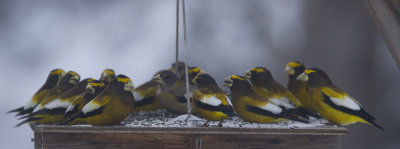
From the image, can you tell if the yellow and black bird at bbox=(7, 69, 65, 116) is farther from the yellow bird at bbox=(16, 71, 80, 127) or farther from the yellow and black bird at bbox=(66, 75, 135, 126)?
the yellow and black bird at bbox=(66, 75, 135, 126)

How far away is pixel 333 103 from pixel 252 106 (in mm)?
817

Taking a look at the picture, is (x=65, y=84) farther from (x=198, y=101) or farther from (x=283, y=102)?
(x=283, y=102)

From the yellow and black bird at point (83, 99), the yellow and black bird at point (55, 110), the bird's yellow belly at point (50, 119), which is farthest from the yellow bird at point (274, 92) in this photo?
the bird's yellow belly at point (50, 119)

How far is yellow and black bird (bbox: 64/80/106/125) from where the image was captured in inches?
157

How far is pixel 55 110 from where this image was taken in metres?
4.30

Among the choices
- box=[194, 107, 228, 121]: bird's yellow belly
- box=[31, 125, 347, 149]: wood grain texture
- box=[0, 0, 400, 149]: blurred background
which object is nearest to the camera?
box=[31, 125, 347, 149]: wood grain texture

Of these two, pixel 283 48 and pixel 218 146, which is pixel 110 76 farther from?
pixel 283 48

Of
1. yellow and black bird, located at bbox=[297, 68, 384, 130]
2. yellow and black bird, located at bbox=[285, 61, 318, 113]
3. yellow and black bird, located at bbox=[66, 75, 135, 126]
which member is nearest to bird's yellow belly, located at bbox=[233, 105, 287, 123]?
yellow and black bird, located at bbox=[297, 68, 384, 130]

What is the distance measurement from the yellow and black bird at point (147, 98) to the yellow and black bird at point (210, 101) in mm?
887

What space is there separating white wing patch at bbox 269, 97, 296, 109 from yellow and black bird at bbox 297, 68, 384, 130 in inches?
9.4

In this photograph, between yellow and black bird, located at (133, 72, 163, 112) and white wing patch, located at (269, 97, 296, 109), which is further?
yellow and black bird, located at (133, 72, 163, 112)

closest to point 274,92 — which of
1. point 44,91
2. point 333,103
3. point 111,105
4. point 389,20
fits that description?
point 333,103

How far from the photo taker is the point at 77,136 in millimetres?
3480

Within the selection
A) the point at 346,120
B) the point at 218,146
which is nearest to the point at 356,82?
the point at 346,120
